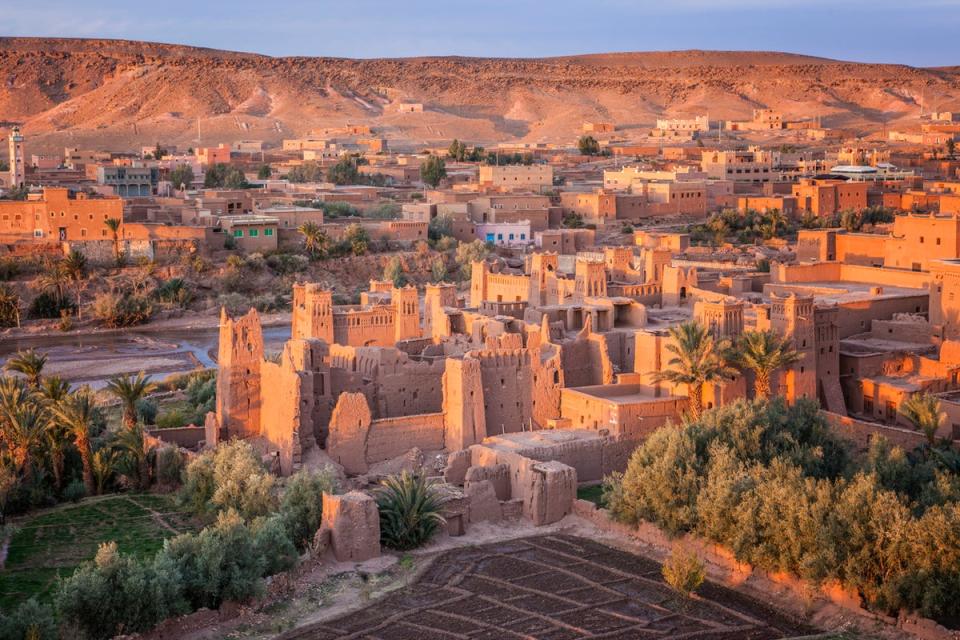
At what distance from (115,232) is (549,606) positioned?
33465 mm

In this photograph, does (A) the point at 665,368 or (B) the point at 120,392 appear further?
(B) the point at 120,392

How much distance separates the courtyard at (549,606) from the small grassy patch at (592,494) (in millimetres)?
2195

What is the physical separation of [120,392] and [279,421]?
4061 mm

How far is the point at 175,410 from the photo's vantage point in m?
27.7

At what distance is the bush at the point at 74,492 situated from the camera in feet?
70.8

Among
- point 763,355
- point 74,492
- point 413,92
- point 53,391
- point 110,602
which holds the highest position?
point 413,92

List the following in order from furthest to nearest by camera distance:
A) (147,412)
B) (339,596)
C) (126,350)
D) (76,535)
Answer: (126,350)
(147,412)
(76,535)
(339,596)

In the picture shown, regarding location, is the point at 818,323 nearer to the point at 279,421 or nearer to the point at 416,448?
the point at 416,448

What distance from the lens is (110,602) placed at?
575 inches

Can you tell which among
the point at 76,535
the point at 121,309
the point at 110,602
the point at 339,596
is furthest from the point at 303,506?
the point at 121,309

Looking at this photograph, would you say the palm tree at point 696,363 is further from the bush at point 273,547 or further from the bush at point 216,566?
the bush at point 216,566

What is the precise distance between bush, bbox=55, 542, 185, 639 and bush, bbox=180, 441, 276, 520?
357 cm

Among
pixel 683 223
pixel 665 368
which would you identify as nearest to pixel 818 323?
pixel 665 368

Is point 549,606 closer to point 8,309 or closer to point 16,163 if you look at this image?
point 8,309
